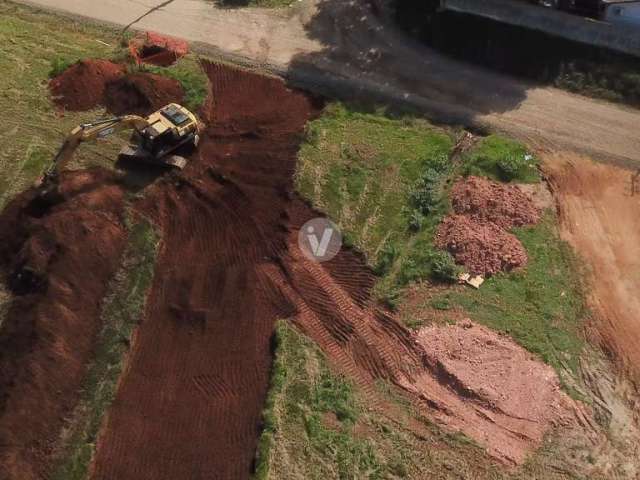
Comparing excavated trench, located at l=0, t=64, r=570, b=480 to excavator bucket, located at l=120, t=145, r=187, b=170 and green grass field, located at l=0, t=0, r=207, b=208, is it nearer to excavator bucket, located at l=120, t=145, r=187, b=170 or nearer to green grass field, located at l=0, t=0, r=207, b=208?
excavator bucket, located at l=120, t=145, r=187, b=170

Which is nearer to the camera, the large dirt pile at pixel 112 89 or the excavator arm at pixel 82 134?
the excavator arm at pixel 82 134

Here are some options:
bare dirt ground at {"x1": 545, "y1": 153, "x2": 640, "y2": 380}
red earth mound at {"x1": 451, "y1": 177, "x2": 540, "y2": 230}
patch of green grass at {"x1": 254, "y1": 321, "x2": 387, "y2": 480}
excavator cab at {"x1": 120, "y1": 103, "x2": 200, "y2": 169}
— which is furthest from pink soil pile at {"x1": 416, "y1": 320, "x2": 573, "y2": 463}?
excavator cab at {"x1": 120, "y1": 103, "x2": 200, "y2": 169}

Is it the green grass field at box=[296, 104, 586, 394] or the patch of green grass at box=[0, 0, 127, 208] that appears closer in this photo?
the green grass field at box=[296, 104, 586, 394]

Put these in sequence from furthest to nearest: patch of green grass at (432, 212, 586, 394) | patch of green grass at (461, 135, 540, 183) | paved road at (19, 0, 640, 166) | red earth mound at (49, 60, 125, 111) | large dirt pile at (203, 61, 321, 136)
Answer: red earth mound at (49, 60, 125, 111)
paved road at (19, 0, 640, 166)
large dirt pile at (203, 61, 321, 136)
patch of green grass at (461, 135, 540, 183)
patch of green grass at (432, 212, 586, 394)

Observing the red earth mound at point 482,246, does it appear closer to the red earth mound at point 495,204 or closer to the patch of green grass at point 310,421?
the red earth mound at point 495,204

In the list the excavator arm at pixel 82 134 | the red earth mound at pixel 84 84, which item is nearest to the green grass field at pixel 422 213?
the excavator arm at pixel 82 134

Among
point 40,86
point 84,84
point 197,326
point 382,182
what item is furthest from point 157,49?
point 197,326

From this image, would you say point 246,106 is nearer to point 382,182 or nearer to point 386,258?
point 382,182
